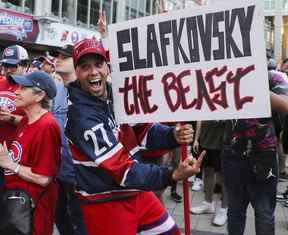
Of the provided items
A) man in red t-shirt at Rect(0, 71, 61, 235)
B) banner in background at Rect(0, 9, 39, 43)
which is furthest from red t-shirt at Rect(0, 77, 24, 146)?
banner in background at Rect(0, 9, 39, 43)

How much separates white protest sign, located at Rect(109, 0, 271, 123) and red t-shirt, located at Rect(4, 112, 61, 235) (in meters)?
0.62

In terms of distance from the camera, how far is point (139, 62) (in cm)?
259

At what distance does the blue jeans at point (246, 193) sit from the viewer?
11.6ft

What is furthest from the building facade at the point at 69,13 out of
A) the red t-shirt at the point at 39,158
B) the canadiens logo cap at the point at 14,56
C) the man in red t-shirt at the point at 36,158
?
the red t-shirt at the point at 39,158

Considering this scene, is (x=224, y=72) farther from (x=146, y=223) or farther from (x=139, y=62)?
(x=146, y=223)

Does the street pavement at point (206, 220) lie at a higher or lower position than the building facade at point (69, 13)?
lower

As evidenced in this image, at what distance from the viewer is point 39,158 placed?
301 centimetres

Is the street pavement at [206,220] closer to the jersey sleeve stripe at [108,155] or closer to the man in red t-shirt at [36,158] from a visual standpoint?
the man in red t-shirt at [36,158]

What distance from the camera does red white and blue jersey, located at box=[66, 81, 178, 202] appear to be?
7.77ft

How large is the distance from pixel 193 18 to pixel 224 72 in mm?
302

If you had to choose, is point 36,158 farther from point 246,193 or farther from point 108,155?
point 246,193

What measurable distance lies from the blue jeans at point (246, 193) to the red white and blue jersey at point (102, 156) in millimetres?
1189

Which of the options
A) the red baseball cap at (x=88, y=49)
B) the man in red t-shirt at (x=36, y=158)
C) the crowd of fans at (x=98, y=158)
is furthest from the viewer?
the man in red t-shirt at (x=36, y=158)

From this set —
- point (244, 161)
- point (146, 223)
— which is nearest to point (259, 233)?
point (244, 161)
